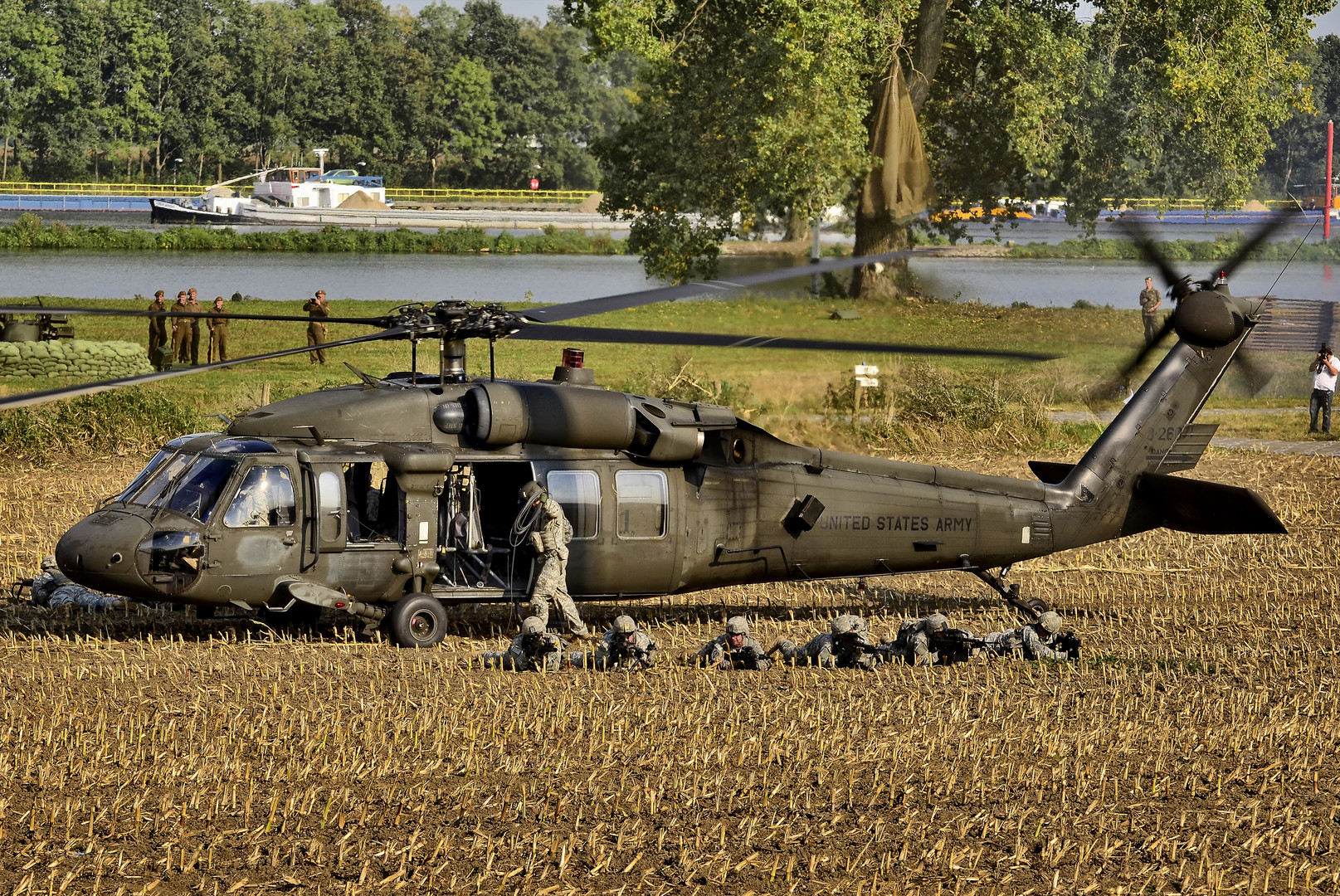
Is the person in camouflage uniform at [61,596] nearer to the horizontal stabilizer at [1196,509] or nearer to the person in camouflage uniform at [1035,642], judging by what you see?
the person in camouflage uniform at [1035,642]

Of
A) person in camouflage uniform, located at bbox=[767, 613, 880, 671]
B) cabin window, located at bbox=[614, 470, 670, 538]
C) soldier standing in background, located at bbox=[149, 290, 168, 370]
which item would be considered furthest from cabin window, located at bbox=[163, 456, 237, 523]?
soldier standing in background, located at bbox=[149, 290, 168, 370]

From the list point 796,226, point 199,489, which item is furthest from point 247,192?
point 199,489

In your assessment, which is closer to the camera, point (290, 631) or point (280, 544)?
A: point (280, 544)

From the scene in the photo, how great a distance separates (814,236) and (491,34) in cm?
8689

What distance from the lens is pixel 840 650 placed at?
45.0 feet

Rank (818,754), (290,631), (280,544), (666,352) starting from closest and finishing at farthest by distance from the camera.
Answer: (818,754), (280,544), (290,631), (666,352)

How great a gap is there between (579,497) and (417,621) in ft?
6.65

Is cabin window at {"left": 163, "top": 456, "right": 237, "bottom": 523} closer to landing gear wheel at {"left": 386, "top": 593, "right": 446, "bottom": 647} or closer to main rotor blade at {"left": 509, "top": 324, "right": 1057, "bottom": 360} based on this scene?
landing gear wheel at {"left": 386, "top": 593, "right": 446, "bottom": 647}

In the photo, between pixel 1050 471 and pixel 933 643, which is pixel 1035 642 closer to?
pixel 933 643

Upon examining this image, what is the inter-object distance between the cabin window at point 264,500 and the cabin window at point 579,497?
252 cm

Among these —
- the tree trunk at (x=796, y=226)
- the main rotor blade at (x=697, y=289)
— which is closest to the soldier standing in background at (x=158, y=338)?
the tree trunk at (x=796, y=226)

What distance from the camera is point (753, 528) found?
603 inches

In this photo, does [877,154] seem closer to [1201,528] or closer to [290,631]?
[1201,528]

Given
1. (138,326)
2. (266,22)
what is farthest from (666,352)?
(266,22)
